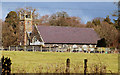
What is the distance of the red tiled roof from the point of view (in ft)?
165

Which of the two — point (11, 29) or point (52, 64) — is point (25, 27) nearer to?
point (11, 29)

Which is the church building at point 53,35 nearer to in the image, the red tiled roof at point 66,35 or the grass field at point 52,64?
the red tiled roof at point 66,35

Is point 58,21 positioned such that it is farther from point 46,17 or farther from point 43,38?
point 43,38

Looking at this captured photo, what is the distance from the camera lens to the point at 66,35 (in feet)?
171

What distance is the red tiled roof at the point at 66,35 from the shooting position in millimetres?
50150

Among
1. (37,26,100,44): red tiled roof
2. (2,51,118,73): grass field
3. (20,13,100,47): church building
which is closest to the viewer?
(2,51,118,73): grass field

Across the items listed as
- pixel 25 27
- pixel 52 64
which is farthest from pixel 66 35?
pixel 52 64

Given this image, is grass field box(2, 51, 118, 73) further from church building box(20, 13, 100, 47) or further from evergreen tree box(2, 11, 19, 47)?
evergreen tree box(2, 11, 19, 47)

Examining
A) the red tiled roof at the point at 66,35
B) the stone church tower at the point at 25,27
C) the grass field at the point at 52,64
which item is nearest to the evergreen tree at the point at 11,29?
the stone church tower at the point at 25,27

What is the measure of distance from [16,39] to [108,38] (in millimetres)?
19941

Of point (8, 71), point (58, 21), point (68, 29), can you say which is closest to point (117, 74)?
point (8, 71)

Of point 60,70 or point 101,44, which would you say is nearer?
point 60,70

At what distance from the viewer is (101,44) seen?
43.8 metres

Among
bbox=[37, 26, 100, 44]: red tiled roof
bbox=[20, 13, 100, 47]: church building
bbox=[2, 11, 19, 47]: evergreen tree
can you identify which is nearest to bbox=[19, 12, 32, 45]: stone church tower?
bbox=[20, 13, 100, 47]: church building
